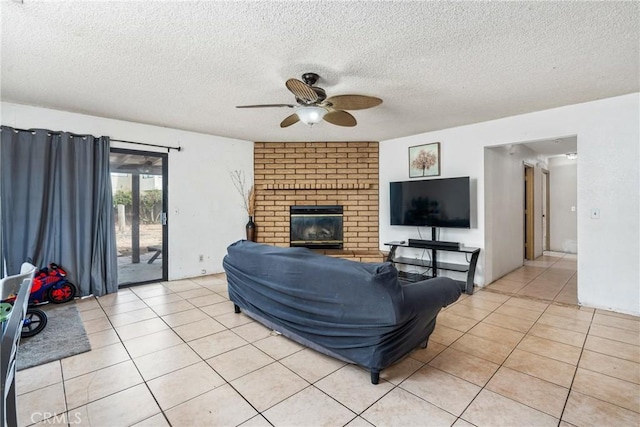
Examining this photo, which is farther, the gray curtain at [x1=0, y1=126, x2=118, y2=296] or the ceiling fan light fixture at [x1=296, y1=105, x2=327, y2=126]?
the gray curtain at [x1=0, y1=126, x2=118, y2=296]

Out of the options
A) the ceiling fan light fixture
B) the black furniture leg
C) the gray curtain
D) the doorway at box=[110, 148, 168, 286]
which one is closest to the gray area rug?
the gray curtain

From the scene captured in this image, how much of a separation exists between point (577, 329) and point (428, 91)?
2584 millimetres

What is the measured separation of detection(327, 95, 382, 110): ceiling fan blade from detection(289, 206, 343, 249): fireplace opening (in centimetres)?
275

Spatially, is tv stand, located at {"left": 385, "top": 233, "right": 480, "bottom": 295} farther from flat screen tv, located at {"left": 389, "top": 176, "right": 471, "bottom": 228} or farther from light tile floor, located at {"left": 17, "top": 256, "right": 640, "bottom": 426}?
light tile floor, located at {"left": 17, "top": 256, "right": 640, "bottom": 426}

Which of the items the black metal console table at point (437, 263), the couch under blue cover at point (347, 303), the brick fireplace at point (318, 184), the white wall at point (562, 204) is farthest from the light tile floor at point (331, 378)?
the white wall at point (562, 204)

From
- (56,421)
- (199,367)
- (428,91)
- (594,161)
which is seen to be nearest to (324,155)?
(428,91)

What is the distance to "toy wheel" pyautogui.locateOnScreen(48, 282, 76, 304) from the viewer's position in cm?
333

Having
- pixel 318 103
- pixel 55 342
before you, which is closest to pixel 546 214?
pixel 318 103

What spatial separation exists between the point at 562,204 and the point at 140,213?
8393 mm

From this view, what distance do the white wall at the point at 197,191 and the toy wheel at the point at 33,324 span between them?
1743mm

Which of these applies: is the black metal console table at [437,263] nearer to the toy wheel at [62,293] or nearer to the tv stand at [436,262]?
the tv stand at [436,262]

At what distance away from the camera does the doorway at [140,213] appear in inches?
162

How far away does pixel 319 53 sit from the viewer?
86.7 inches

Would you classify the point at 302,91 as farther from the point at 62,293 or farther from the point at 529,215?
the point at 529,215
